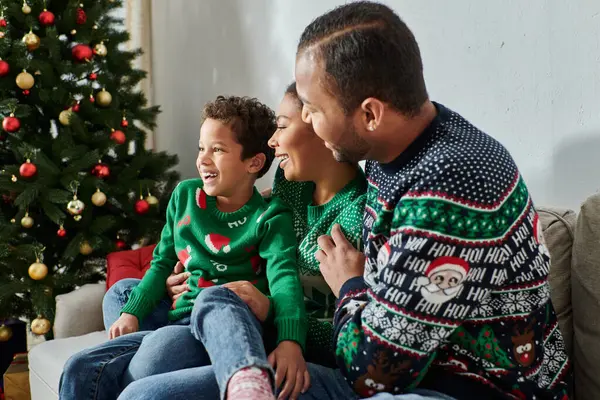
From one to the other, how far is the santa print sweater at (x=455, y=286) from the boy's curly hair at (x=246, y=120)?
64 centimetres

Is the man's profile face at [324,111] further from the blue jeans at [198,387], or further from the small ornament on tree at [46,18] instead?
the small ornament on tree at [46,18]

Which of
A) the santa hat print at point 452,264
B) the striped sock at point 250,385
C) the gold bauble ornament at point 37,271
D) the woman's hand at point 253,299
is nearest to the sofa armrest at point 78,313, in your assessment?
the gold bauble ornament at point 37,271

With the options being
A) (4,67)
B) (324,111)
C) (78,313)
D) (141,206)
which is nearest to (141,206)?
(141,206)

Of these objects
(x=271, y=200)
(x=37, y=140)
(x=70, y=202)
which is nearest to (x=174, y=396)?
(x=271, y=200)

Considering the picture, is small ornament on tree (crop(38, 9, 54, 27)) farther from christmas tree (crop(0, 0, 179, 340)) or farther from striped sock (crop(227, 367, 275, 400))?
striped sock (crop(227, 367, 275, 400))

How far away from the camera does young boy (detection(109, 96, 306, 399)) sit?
168 centimetres

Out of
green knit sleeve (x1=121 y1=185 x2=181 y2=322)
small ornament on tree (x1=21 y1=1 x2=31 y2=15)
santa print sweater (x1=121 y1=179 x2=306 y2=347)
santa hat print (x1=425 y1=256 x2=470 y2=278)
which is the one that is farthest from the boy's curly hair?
small ornament on tree (x1=21 y1=1 x2=31 y2=15)

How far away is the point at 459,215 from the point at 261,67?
188cm

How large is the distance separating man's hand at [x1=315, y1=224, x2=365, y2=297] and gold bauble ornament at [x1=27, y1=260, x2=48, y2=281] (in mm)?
1515

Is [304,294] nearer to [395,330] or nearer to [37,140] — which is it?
[395,330]

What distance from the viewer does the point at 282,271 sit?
5.31 ft

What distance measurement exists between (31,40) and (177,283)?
1.33 metres

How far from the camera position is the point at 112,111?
2.81 m

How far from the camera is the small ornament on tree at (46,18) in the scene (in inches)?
105
